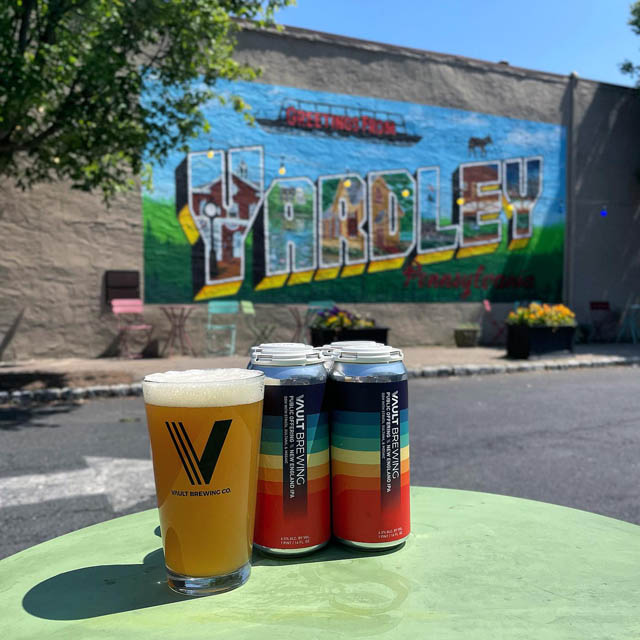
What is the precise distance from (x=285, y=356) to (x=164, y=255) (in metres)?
11.1

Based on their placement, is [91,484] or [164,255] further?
[164,255]

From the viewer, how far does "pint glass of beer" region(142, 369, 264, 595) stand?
916 mm

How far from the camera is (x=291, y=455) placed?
1052 mm

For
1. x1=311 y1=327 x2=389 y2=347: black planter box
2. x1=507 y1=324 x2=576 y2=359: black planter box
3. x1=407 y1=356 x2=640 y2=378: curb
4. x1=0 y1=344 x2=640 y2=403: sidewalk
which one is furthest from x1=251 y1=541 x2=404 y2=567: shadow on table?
x1=507 y1=324 x2=576 y2=359: black planter box

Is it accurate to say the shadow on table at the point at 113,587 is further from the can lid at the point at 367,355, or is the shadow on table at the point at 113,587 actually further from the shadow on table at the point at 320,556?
→ the can lid at the point at 367,355

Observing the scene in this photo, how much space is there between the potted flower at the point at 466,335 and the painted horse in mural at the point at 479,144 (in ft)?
13.8

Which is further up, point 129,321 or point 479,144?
point 479,144

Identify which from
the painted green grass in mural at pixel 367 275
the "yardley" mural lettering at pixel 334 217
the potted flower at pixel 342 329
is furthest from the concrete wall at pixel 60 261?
the potted flower at pixel 342 329

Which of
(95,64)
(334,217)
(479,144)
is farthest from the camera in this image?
(479,144)

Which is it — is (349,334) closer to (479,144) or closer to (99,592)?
(479,144)

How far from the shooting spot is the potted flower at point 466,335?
13874mm

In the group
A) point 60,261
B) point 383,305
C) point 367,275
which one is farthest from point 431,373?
point 60,261

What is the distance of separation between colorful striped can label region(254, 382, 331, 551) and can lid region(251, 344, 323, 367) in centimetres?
5

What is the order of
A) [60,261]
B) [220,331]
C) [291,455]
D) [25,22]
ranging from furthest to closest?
1. [220,331]
2. [60,261]
3. [25,22]
4. [291,455]
